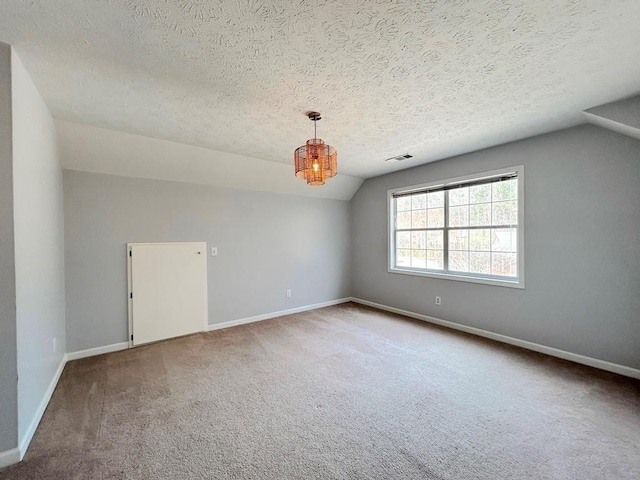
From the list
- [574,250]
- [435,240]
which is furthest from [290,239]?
[574,250]

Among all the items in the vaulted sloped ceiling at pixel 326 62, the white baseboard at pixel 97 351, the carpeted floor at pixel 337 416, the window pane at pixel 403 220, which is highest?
the vaulted sloped ceiling at pixel 326 62

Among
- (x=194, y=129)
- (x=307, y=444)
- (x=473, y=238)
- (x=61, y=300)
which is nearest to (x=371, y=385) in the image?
(x=307, y=444)

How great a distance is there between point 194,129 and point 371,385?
3088mm

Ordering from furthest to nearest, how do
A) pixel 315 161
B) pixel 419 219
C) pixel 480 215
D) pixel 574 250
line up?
pixel 419 219, pixel 480 215, pixel 574 250, pixel 315 161

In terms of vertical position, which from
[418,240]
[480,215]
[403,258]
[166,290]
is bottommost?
[166,290]

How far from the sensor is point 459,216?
3861 mm

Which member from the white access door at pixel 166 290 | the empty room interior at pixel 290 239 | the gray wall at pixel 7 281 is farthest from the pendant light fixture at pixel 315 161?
the white access door at pixel 166 290

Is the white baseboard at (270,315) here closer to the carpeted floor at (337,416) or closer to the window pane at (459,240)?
the carpeted floor at (337,416)

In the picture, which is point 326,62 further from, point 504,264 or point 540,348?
point 540,348

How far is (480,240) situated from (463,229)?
275 millimetres

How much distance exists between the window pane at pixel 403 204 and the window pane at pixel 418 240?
47cm

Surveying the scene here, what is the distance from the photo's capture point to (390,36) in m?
1.52

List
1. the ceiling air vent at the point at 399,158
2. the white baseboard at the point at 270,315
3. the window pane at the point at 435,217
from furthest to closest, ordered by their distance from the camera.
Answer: the window pane at the point at 435,217
the white baseboard at the point at 270,315
the ceiling air vent at the point at 399,158

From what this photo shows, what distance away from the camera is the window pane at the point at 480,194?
356 cm
